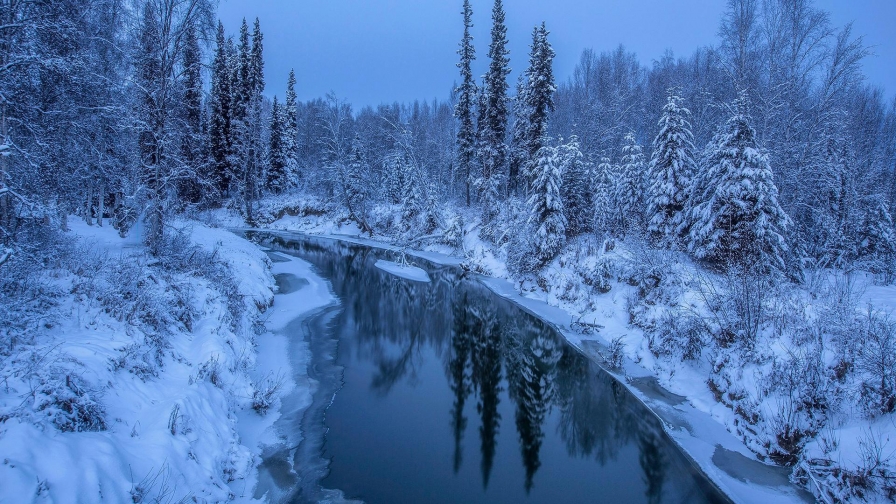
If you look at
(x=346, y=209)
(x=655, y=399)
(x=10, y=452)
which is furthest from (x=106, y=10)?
(x=346, y=209)

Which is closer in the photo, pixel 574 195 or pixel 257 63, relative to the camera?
pixel 574 195

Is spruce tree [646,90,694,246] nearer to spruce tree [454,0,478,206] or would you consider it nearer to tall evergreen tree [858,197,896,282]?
tall evergreen tree [858,197,896,282]

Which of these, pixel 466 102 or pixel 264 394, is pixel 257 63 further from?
pixel 264 394

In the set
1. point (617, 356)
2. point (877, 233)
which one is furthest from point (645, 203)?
point (877, 233)

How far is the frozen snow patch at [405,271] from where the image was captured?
28028mm

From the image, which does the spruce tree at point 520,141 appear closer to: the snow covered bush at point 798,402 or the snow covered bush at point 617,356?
the snow covered bush at point 617,356

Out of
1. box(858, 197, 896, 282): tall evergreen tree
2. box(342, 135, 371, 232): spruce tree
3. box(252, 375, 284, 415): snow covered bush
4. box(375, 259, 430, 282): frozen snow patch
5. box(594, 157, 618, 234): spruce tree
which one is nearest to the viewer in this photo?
box(252, 375, 284, 415): snow covered bush

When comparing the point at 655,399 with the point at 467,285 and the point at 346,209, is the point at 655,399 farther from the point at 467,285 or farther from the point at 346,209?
the point at 346,209

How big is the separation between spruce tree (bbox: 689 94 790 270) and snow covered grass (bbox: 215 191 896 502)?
1.34 m

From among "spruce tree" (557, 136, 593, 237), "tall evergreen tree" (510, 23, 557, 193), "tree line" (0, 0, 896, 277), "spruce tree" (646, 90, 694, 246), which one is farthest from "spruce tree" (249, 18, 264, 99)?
"spruce tree" (646, 90, 694, 246)

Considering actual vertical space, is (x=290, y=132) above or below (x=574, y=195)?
above

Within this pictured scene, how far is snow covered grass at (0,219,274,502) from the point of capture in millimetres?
4684

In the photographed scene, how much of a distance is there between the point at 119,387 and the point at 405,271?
2294 centimetres

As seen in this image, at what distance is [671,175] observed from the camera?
62.2ft
